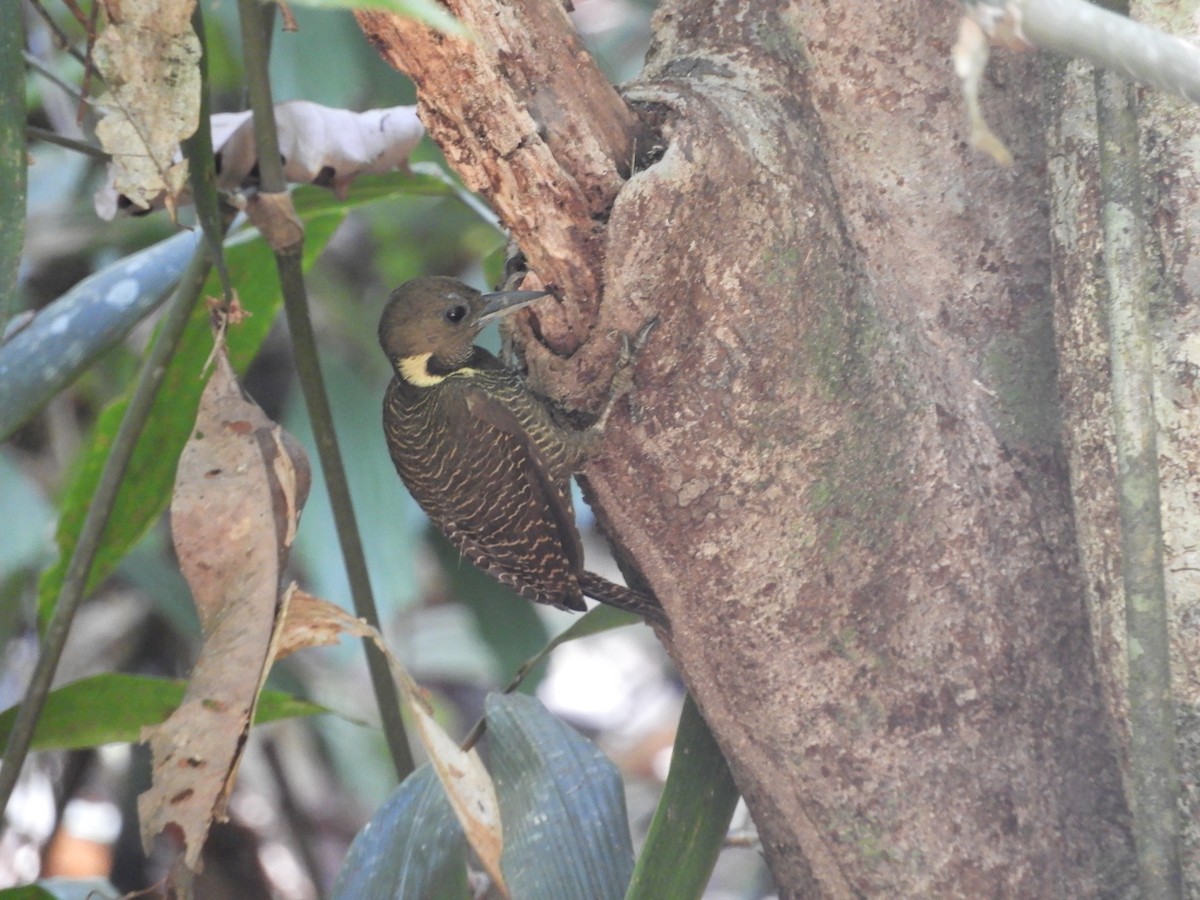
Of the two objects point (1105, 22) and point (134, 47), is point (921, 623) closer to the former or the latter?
point (1105, 22)

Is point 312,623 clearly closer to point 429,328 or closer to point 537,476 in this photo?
point 537,476

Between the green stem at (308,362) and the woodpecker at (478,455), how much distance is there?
302 mm

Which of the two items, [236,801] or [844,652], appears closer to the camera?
[844,652]

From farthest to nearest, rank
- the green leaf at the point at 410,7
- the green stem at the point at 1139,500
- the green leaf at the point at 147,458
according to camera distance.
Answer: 1. the green leaf at the point at 147,458
2. the green stem at the point at 1139,500
3. the green leaf at the point at 410,7

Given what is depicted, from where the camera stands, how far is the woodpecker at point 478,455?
205 centimetres

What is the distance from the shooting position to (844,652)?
138 centimetres

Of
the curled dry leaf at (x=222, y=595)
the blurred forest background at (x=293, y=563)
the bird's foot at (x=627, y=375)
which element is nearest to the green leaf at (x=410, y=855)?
the curled dry leaf at (x=222, y=595)

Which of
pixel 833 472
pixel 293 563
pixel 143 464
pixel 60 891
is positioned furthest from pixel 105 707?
pixel 293 563

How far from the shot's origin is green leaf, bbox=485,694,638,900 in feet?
4.55

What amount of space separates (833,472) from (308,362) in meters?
0.74

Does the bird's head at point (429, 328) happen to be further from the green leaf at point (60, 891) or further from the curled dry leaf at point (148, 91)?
the green leaf at point (60, 891)

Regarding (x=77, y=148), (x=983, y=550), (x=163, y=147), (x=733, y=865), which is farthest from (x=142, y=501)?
(x=733, y=865)

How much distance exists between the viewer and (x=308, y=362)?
173 centimetres

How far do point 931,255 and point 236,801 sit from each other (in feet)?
8.23
